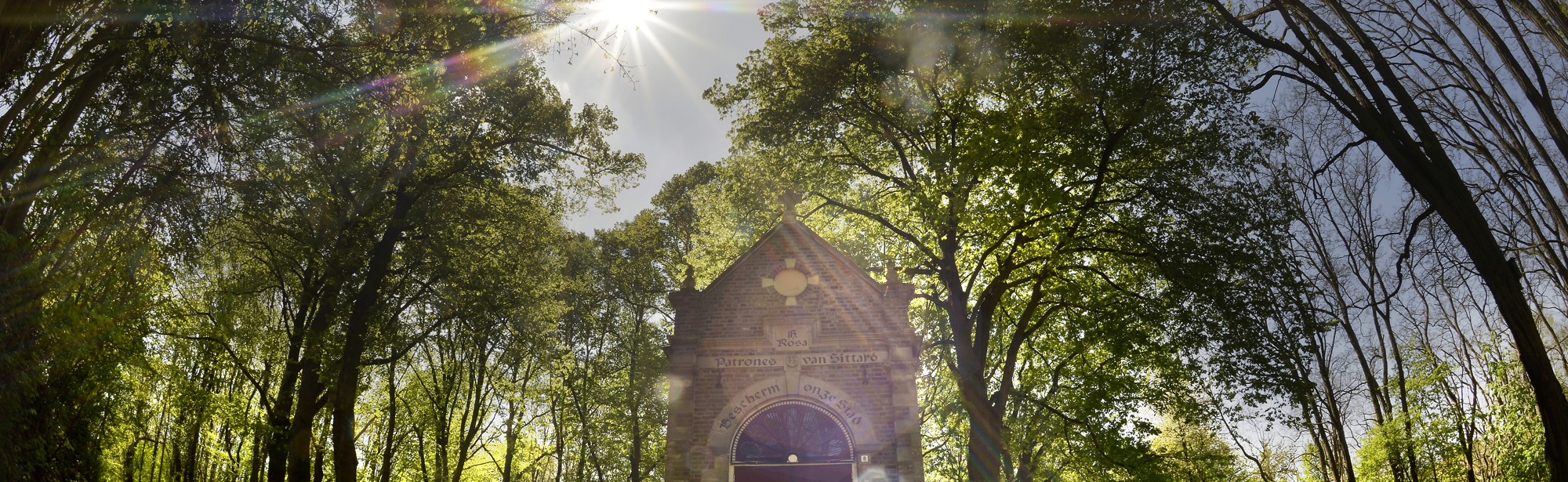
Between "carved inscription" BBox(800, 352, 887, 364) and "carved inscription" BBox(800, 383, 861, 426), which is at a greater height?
"carved inscription" BBox(800, 352, 887, 364)

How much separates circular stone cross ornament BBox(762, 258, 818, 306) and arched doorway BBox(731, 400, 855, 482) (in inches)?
95.6

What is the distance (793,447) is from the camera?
51.8 ft

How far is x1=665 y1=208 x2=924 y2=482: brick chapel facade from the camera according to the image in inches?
613

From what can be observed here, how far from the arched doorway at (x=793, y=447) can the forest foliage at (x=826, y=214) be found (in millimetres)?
2947

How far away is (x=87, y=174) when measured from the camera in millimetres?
10477

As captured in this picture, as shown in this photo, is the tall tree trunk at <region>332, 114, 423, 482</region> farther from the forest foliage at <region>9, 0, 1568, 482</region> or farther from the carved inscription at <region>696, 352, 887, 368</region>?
the carved inscription at <region>696, 352, 887, 368</region>

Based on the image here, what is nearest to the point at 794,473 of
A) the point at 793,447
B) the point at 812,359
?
the point at 793,447

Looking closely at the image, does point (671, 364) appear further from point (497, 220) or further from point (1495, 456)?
point (1495, 456)

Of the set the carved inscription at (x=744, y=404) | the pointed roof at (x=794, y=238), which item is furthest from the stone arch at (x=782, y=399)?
the pointed roof at (x=794, y=238)

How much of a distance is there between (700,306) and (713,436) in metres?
2.87

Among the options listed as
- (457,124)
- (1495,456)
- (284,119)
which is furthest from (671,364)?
(1495,456)

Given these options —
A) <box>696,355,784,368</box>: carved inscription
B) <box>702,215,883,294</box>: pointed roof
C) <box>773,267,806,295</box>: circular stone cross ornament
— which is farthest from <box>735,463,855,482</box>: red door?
<box>702,215,883,294</box>: pointed roof

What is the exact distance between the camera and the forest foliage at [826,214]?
9586 mm

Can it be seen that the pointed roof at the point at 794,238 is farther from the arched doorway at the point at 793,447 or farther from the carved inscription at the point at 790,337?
the arched doorway at the point at 793,447
